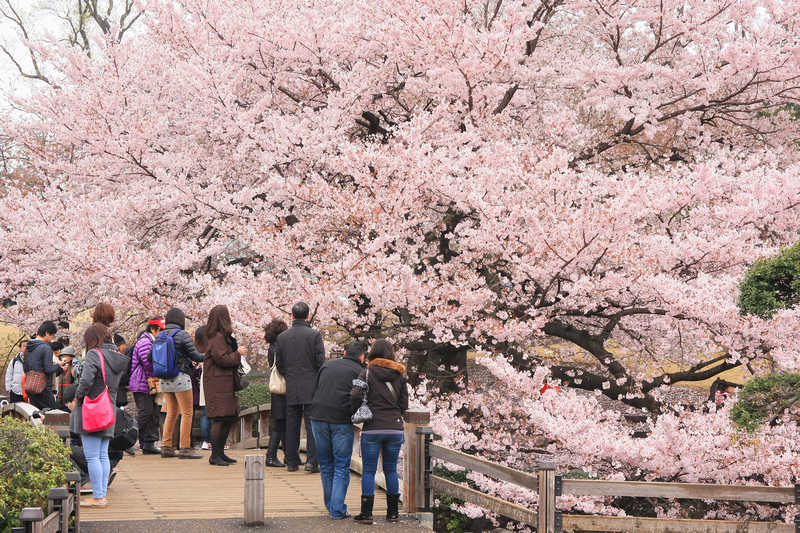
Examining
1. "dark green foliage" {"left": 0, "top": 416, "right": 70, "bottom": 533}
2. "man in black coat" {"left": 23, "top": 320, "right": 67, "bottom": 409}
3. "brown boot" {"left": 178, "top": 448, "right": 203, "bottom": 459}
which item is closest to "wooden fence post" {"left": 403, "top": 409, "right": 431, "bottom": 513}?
"dark green foliage" {"left": 0, "top": 416, "right": 70, "bottom": 533}

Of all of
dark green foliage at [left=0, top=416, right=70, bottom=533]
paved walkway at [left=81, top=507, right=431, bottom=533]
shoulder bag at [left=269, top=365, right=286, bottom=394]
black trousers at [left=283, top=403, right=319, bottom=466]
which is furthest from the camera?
shoulder bag at [left=269, top=365, right=286, bottom=394]

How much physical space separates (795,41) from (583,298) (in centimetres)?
628

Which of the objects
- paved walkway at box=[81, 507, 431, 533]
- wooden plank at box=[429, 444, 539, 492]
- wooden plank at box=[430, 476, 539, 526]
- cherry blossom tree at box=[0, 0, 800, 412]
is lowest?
paved walkway at box=[81, 507, 431, 533]

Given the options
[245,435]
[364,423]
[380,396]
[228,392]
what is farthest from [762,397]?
[245,435]

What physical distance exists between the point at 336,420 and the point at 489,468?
1.38m

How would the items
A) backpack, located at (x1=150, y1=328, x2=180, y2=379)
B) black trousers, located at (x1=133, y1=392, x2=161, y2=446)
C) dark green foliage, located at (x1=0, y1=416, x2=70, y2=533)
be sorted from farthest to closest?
black trousers, located at (x1=133, y1=392, x2=161, y2=446)
backpack, located at (x1=150, y1=328, x2=180, y2=379)
dark green foliage, located at (x1=0, y1=416, x2=70, y2=533)

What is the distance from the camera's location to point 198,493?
809cm

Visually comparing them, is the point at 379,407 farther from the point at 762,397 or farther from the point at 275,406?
the point at 762,397

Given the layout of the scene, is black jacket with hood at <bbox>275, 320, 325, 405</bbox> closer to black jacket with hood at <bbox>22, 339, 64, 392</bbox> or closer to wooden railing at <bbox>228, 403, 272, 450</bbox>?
black jacket with hood at <bbox>22, 339, 64, 392</bbox>

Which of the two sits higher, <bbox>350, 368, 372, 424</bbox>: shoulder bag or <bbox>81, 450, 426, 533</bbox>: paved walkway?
<bbox>350, 368, 372, 424</bbox>: shoulder bag

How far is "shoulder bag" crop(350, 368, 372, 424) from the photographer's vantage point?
21.7 ft

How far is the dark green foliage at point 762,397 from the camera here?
22.8 ft

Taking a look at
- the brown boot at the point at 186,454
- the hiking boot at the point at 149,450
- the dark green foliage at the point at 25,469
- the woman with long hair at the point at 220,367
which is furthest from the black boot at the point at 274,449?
the dark green foliage at the point at 25,469

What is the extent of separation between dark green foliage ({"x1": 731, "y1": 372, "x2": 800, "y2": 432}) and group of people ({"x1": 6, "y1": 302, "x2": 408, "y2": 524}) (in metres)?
2.98
